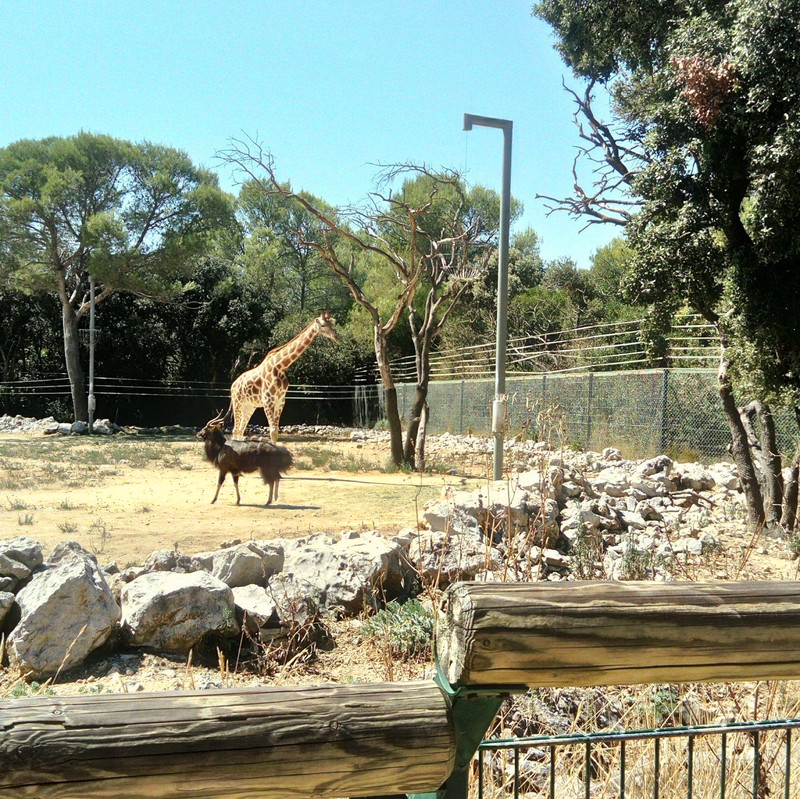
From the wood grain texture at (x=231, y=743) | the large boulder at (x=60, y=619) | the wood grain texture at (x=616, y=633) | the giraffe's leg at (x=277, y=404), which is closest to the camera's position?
the wood grain texture at (x=231, y=743)

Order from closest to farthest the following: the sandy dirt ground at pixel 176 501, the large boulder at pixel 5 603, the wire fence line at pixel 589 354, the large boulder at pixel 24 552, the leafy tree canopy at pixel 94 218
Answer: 1. the large boulder at pixel 5 603
2. the large boulder at pixel 24 552
3. the sandy dirt ground at pixel 176 501
4. the wire fence line at pixel 589 354
5. the leafy tree canopy at pixel 94 218

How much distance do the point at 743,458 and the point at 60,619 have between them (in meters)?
7.33

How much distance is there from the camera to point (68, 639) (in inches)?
177

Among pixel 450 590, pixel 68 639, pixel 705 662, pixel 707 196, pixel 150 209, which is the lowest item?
pixel 68 639

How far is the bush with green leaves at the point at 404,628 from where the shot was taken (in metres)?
4.82

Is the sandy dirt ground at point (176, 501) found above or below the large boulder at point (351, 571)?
below

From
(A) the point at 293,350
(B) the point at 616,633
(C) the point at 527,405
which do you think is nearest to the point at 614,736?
(B) the point at 616,633

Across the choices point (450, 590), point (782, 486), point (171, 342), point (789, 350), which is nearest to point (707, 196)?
point (789, 350)

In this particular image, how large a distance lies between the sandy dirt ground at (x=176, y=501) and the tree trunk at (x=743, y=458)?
3.48 metres

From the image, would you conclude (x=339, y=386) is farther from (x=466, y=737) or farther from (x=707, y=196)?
(x=466, y=737)

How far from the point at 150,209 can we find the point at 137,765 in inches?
1162

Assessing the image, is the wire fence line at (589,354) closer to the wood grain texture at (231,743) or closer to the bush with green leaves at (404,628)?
the bush with green leaves at (404,628)

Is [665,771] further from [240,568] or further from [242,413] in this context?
[242,413]

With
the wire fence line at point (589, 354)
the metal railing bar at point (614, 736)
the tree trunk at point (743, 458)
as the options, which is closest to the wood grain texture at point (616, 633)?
the metal railing bar at point (614, 736)
